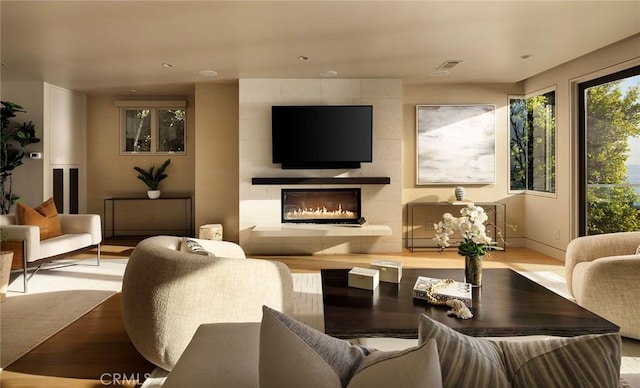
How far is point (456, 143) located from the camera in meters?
A: 6.04

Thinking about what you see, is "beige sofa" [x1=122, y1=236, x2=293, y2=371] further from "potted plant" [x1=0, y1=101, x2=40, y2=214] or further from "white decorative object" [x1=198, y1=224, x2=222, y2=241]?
"potted plant" [x1=0, y1=101, x2=40, y2=214]

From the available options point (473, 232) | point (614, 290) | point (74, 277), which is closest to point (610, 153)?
point (614, 290)

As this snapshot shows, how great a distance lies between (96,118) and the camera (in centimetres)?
684

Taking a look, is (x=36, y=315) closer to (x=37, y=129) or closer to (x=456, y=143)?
(x=37, y=129)

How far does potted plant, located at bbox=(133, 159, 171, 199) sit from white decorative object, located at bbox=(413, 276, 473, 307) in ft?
17.6

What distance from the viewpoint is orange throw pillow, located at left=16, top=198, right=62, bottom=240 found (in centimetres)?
418

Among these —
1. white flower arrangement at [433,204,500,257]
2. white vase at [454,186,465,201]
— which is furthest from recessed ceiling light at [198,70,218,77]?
white flower arrangement at [433,204,500,257]

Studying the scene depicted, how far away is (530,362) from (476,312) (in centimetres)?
123

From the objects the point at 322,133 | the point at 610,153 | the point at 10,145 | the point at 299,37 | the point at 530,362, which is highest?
the point at 299,37

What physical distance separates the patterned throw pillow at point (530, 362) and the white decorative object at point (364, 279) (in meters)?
1.52

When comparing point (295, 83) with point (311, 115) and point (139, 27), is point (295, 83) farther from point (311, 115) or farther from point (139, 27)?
point (139, 27)

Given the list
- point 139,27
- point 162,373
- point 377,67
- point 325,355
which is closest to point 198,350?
point 325,355

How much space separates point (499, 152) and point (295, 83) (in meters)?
3.15

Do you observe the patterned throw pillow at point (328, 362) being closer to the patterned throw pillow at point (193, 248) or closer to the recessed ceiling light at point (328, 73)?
the patterned throw pillow at point (193, 248)
